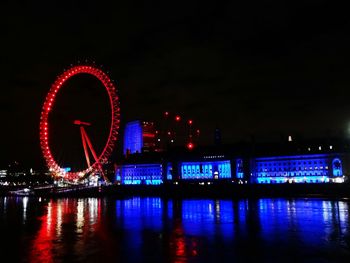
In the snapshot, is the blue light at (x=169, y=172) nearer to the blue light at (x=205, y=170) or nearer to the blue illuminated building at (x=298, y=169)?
the blue light at (x=205, y=170)

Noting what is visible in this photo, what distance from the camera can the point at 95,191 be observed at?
69875mm

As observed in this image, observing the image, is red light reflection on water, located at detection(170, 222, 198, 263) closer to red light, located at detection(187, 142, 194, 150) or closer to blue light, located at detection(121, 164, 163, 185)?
blue light, located at detection(121, 164, 163, 185)

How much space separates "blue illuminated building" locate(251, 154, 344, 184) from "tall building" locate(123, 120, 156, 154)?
2364 inches

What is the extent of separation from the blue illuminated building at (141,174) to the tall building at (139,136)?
26916 mm

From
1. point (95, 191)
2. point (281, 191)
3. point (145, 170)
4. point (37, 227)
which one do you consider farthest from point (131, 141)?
point (37, 227)

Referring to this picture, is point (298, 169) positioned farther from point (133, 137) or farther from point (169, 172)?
point (133, 137)

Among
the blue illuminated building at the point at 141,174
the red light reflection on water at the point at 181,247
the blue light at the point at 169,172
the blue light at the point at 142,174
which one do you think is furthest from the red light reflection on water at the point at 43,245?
the blue illuminated building at the point at 141,174

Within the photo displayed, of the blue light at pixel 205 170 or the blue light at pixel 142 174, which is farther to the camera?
the blue light at pixel 142 174

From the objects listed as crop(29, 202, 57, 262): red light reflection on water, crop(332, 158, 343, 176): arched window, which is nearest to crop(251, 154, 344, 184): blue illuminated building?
crop(332, 158, 343, 176): arched window

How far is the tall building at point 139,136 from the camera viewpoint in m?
139

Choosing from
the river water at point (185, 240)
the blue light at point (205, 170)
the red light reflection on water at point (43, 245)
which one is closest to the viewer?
the river water at point (185, 240)

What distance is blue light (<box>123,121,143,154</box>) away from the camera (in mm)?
139375

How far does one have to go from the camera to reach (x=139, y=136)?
458ft

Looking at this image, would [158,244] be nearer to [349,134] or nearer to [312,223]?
[312,223]
